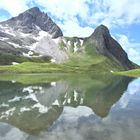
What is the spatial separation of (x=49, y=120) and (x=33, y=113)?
16.9ft

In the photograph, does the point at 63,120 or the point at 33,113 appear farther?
the point at 33,113

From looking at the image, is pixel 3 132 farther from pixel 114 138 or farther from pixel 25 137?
pixel 114 138

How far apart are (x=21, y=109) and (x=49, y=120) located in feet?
29.0

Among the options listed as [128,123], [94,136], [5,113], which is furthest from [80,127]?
[5,113]

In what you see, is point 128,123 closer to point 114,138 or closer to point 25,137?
point 114,138

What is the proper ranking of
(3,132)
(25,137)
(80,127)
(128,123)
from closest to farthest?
(25,137) < (3,132) < (80,127) < (128,123)

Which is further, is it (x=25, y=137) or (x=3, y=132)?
(x=3, y=132)

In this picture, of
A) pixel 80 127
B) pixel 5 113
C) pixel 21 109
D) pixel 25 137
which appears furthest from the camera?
pixel 21 109

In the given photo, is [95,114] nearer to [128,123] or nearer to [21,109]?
[128,123]

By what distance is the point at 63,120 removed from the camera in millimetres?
29391

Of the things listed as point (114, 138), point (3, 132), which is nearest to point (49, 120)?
point (3, 132)

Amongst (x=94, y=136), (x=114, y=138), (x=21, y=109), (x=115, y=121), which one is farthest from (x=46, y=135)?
(x=21, y=109)

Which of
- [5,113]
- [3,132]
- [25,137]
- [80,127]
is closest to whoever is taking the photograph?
[25,137]

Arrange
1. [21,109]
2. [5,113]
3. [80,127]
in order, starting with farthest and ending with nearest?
[21,109], [5,113], [80,127]
